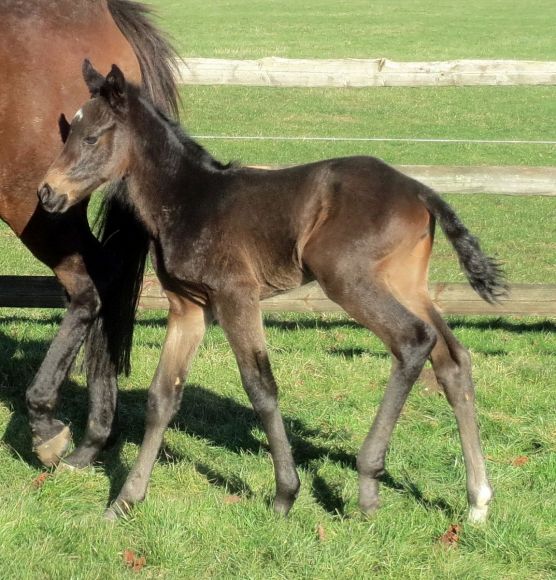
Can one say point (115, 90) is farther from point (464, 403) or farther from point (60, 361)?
point (464, 403)

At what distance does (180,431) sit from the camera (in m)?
5.19

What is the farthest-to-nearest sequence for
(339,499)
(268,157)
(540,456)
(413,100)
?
(413,100), (268,157), (540,456), (339,499)

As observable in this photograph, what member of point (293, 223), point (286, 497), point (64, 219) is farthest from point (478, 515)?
point (64, 219)

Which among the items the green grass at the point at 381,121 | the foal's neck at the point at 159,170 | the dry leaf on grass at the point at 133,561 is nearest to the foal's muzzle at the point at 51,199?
the foal's neck at the point at 159,170

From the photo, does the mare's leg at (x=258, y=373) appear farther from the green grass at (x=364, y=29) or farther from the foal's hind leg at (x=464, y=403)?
the green grass at (x=364, y=29)

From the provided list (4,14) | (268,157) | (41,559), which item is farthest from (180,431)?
(268,157)

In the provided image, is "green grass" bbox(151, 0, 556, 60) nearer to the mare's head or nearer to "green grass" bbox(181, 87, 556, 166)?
"green grass" bbox(181, 87, 556, 166)

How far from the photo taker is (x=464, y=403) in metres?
4.09

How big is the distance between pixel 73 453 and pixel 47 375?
0.43 metres

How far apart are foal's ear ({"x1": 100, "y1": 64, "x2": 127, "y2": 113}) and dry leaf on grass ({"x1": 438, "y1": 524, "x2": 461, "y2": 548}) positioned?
7.36 ft

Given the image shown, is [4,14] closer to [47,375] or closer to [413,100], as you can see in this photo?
[47,375]

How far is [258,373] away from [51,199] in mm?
1135

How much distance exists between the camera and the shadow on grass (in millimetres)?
4449

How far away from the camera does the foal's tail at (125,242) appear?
5062 mm
